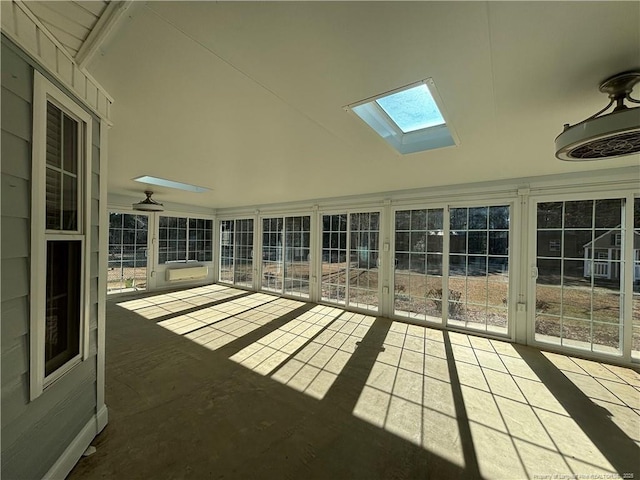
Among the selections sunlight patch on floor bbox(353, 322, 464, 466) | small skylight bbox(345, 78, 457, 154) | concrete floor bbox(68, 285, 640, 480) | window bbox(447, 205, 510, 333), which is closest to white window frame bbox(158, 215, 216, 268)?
concrete floor bbox(68, 285, 640, 480)

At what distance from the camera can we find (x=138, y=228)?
6.24 meters

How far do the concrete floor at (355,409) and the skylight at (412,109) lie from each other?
2397mm

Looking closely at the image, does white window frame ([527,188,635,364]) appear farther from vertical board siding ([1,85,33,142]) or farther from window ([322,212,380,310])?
vertical board siding ([1,85,33,142])

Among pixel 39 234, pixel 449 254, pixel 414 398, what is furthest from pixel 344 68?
pixel 449 254

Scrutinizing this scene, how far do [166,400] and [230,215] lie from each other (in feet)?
18.7

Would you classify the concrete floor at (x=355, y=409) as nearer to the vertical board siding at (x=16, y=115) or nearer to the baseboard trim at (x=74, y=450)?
the baseboard trim at (x=74, y=450)

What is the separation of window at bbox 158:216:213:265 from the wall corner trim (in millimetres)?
5517

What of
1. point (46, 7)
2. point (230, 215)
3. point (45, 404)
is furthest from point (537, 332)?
point (230, 215)

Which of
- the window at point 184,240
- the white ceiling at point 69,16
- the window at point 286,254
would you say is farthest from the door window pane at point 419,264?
the window at point 184,240

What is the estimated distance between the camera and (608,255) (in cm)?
305

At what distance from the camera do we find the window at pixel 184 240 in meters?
6.58

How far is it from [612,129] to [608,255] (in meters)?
2.78

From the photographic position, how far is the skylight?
1.84 meters

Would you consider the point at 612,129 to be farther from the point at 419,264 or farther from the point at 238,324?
the point at 238,324
